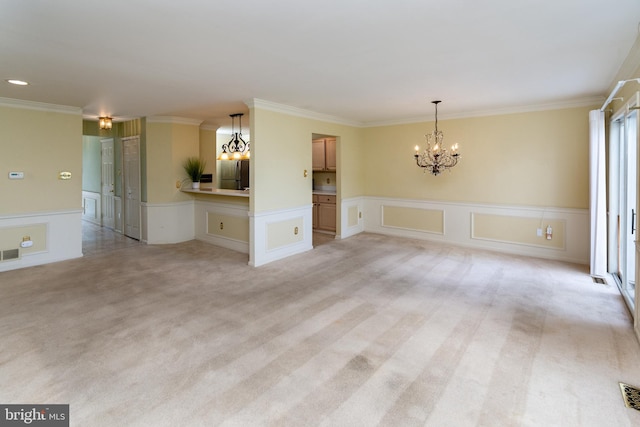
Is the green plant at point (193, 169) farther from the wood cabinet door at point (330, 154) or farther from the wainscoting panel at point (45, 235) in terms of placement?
the wood cabinet door at point (330, 154)

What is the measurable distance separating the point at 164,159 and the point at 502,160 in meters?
6.15

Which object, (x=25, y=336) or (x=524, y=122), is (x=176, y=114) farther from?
(x=524, y=122)

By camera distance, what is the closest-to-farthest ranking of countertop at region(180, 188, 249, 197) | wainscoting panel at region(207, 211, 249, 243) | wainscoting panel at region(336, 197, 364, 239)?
countertop at region(180, 188, 249, 197) → wainscoting panel at region(207, 211, 249, 243) → wainscoting panel at region(336, 197, 364, 239)

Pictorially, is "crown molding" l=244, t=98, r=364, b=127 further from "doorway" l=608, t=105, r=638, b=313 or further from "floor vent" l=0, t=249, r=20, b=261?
"doorway" l=608, t=105, r=638, b=313

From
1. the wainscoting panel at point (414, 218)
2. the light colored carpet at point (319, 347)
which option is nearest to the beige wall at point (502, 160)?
the wainscoting panel at point (414, 218)

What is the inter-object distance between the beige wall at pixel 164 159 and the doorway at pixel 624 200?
6672mm

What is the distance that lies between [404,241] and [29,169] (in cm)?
635

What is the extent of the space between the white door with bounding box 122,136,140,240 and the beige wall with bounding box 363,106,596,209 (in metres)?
4.96

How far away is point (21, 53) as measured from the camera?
9.87 feet

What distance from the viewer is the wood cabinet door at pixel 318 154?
7775mm

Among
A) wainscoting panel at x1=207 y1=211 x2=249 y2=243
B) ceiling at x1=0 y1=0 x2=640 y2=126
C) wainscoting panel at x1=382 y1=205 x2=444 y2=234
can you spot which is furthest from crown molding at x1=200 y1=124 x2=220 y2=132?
wainscoting panel at x1=382 y1=205 x2=444 y2=234

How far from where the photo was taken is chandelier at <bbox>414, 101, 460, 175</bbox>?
6285 mm

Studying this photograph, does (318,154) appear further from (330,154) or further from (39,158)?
(39,158)

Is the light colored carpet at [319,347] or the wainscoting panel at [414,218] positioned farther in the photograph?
the wainscoting panel at [414,218]
